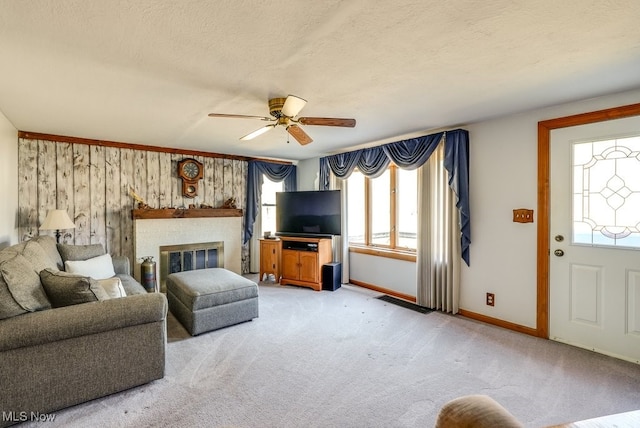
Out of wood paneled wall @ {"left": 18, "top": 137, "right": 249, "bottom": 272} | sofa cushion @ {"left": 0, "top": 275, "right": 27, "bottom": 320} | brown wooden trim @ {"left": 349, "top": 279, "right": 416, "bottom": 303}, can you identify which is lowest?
brown wooden trim @ {"left": 349, "top": 279, "right": 416, "bottom": 303}

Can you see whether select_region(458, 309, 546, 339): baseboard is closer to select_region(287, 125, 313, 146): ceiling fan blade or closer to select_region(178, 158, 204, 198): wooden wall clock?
select_region(287, 125, 313, 146): ceiling fan blade

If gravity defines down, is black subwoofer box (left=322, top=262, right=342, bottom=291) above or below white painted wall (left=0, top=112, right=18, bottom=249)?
below

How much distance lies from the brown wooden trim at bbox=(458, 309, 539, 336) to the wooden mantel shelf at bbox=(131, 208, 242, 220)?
3879 mm

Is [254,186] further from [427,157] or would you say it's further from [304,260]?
[427,157]

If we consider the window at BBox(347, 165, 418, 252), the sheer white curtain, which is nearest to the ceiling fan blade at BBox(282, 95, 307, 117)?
the sheer white curtain

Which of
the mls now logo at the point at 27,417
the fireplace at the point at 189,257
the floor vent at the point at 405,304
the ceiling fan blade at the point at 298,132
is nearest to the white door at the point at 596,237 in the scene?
the floor vent at the point at 405,304

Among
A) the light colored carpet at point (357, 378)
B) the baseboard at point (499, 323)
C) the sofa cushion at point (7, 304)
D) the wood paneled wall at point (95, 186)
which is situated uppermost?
the wood paneled wall at point (95, 186)

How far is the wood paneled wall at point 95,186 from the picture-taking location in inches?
158

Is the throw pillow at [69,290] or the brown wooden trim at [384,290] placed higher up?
the throw pillow at [69,290]

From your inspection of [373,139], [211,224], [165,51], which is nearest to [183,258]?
[211,224]

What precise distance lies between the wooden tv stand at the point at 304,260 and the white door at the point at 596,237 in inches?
115

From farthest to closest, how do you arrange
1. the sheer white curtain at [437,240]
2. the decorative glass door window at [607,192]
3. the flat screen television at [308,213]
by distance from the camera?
1. the flat screen television at [308,213]
2. the sheer white curtain at [437,240]
3. the decorative glass door window at [607,192]

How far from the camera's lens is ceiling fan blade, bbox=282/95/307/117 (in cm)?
226

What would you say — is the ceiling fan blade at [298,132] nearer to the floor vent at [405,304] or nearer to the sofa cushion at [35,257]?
the sofa cushion at [35,257]
